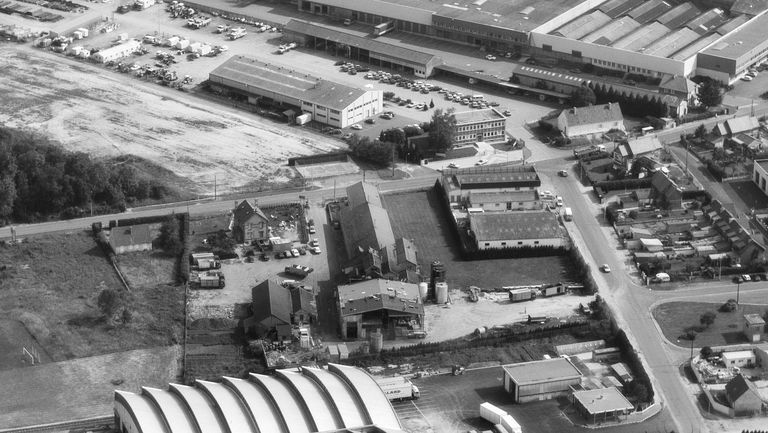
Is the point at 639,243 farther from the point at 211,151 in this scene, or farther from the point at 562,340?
the point at 211,151

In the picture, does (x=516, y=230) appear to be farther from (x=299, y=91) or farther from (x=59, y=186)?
(x=59, y=186)

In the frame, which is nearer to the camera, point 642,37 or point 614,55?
point 614,55

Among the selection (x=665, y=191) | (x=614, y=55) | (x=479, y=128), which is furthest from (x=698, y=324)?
(x=614, y=55)

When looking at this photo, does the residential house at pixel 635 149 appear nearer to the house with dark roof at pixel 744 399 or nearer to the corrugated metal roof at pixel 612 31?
the corrugated metal roof at pixel 612 31

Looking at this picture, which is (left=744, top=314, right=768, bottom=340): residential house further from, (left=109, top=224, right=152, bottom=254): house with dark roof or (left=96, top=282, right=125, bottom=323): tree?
(left=109, top=224, right=152, bottom=254): house with dark roof

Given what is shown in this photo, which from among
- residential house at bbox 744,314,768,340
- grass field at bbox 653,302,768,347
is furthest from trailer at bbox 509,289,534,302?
residential house at bbox 744,314,768,340

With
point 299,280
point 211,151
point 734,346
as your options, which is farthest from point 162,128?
point 734,346

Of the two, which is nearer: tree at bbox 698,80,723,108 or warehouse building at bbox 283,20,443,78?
tree at bbox 698,80,723,108
